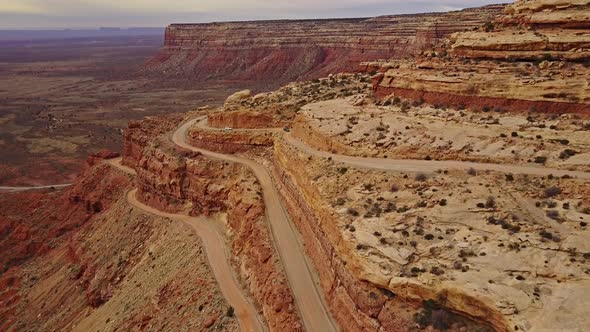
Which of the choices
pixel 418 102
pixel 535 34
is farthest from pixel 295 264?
pixel 535 34

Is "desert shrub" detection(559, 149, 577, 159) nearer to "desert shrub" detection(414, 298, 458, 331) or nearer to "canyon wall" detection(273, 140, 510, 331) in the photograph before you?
"desert shrub" detection(414, 298, 458, 331)

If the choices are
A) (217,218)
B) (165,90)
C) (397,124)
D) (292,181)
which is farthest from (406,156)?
(165,90)

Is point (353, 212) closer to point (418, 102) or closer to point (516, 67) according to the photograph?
point (418, 102)

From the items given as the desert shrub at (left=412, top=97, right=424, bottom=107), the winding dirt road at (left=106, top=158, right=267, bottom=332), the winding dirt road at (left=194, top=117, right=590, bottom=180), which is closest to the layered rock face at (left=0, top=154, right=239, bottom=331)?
the winding dirt road at (left=106, top=158, right=267, bottom=332)

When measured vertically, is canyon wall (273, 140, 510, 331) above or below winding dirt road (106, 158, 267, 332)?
above

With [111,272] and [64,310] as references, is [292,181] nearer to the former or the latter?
[111,272]

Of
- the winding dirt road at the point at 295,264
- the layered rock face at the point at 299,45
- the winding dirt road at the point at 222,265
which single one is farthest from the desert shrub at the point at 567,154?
the layered rock face at the point at 299,45

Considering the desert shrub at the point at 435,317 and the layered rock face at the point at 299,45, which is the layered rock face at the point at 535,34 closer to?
the desert shrub at the point at 435,317
